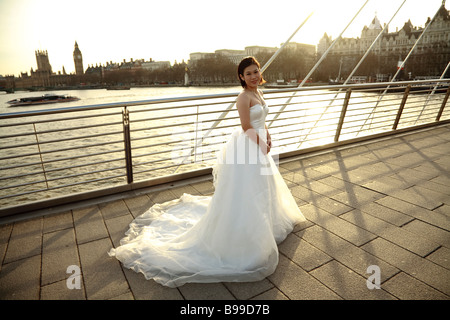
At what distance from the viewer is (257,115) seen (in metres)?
2.25

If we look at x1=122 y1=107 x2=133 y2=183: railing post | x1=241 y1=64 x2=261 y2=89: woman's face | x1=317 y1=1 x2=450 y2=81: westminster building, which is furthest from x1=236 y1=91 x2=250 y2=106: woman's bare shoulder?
x1=317 y1=1 x2=450 y2=81: westminster building

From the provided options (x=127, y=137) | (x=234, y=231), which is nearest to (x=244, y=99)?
(x=234, y=231)

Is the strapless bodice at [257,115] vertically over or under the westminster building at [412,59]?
under

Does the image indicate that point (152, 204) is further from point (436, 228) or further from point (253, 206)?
point (436, 228)

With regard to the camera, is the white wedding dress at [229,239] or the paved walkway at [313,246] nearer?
the paved walkway at [313,246]

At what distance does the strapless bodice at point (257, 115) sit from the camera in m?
2.22

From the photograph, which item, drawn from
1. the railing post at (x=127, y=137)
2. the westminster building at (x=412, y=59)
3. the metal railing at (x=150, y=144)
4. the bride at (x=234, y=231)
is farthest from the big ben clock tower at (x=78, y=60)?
the bride at (x=234, y=231)

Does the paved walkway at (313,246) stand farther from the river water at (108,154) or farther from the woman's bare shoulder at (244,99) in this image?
the woman's bare shoulder at (244,99)

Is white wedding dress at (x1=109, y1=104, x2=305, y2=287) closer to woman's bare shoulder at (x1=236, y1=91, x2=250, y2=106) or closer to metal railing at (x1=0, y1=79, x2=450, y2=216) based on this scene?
woman's bare shoulder at (x1=236, y1=91, x2=250, y2=106)

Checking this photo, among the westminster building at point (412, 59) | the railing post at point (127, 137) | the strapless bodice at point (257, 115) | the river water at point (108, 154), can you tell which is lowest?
the river water at point (108, 154)

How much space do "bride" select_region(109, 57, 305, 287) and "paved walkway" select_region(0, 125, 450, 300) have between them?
0.09 metres
